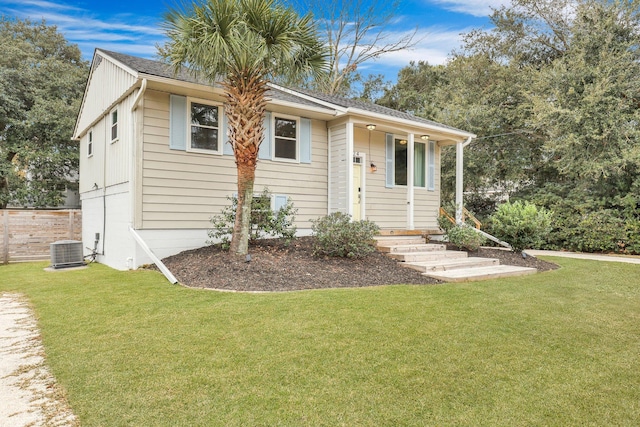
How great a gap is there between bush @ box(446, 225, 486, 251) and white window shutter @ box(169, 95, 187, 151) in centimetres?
675

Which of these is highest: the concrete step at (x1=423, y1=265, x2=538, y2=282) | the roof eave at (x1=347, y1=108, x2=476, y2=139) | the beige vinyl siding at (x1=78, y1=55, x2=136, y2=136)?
the beige vinyl siding at (x1=78, y1=55, x2=136, y2=136)

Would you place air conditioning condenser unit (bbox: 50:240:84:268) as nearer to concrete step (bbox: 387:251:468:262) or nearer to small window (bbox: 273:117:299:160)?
small window (bbox: 273:117:299:160)

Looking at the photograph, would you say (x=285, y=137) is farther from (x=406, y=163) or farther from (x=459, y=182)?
(x=459, y=182)

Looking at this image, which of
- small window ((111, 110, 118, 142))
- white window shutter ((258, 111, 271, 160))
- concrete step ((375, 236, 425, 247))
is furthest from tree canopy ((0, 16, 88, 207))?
concrete step ((375, 236, 425, 247))

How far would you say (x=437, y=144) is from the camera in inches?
475

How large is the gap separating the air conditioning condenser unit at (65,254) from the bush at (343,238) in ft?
18.4

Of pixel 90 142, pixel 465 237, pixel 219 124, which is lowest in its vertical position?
pixel 465 237

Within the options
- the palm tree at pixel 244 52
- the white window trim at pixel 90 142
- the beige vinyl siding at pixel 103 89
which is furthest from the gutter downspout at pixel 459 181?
the white window trim at pixel 90 142

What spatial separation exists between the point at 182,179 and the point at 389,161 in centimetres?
584

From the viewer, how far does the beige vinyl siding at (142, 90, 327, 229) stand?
7.78 m

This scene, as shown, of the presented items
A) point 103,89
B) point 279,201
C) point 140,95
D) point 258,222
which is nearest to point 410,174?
point 279,201

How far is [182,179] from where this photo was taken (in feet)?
26.7

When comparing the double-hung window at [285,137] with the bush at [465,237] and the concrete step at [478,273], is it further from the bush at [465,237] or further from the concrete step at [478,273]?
the concrete step at [478,273]

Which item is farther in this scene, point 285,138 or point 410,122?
point 410,122
